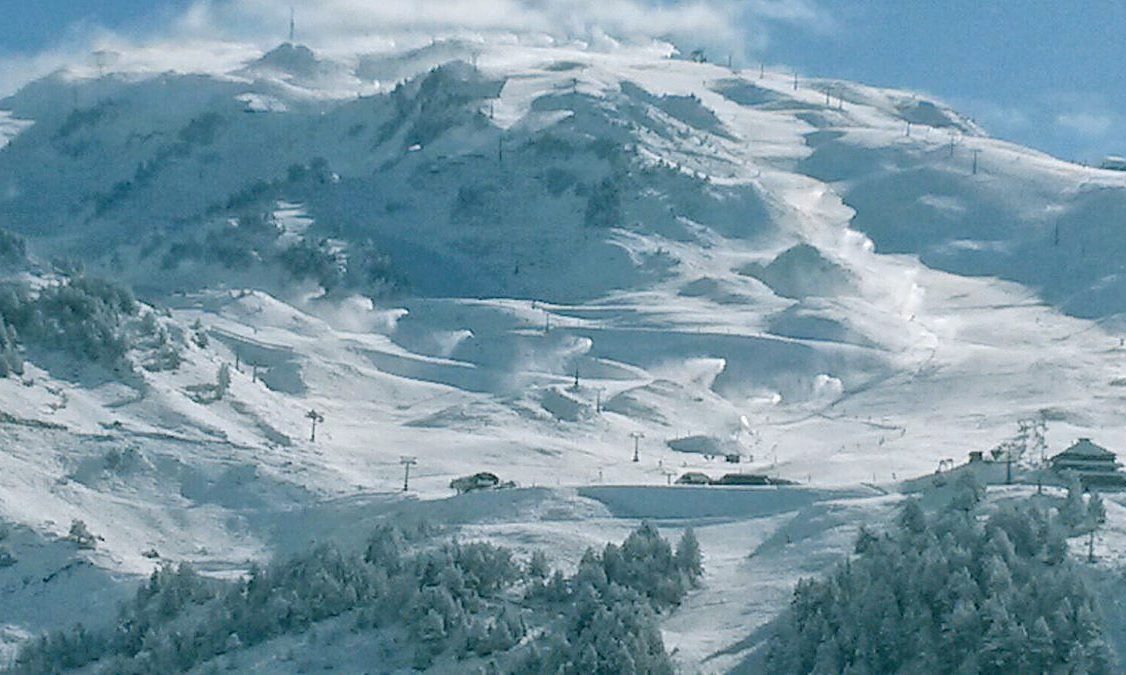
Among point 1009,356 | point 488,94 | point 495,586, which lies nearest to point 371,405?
point 1009,356

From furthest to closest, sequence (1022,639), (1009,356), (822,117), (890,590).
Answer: (822,117) < (1009,356) < (890,590) < (1022,639)

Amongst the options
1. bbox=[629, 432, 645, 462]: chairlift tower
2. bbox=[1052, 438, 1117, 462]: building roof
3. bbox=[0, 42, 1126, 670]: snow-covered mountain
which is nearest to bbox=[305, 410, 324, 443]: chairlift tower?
bbox=[0, 42, 1126, 670]: snow-covered mountain

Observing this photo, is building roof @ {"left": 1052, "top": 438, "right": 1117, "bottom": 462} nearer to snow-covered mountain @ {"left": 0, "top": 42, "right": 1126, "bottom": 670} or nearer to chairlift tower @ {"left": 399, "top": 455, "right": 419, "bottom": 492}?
snow-covered mountain @ {"left": 0, "top": 42, "right": 1126, "bottom": 670}

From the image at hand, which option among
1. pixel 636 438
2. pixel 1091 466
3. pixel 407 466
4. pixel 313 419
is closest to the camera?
pixel 1091 466

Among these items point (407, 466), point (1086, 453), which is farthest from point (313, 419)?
point (1086, 453)

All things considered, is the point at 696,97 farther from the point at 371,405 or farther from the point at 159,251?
the point at 371,405

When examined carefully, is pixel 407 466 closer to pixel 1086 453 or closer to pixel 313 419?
pixel 313 419

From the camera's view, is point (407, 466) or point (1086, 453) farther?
point (407, 466)

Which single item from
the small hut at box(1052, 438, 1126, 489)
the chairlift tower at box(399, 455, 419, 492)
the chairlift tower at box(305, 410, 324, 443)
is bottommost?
the chairlift tower at box(399, 455, 419, 492)
